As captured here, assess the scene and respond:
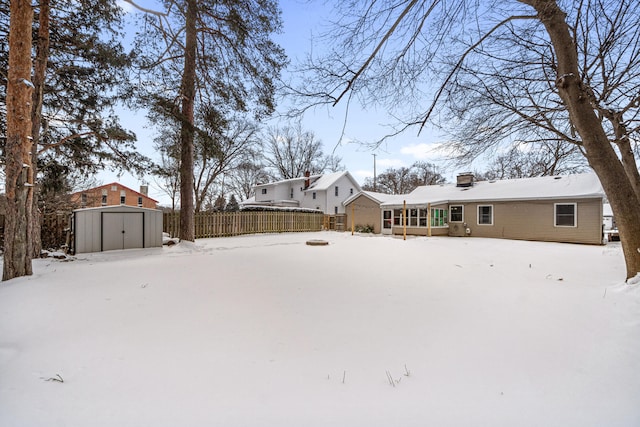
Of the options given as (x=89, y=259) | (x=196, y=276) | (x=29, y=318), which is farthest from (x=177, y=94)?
(x=29, y=318)

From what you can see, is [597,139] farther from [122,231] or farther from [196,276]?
[122,231]

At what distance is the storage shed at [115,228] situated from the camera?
8188mm

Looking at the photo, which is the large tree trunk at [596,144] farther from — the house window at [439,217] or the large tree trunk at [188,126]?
the house window at [439,217]

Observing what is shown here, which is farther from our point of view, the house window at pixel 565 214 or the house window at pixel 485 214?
the house window at pixel 485 214

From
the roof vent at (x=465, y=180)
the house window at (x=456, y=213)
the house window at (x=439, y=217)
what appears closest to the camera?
→ the house window at (x=439, y=217)

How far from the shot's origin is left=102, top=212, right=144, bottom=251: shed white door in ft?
28.4

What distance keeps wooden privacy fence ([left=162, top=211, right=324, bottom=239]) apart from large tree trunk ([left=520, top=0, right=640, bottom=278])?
1349 cm

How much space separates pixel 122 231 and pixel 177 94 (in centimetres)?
475

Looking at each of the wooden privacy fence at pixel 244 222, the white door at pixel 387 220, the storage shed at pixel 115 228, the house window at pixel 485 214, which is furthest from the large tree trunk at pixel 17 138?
the house window at pixel 485 214

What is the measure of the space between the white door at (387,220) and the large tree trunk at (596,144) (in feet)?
46.2

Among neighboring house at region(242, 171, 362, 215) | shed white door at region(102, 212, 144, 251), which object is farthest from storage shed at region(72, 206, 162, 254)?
neighboring house at region(242, 171, 362, 215)

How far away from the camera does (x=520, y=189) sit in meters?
15.3

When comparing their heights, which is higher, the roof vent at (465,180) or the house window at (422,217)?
the roof vent at (465,180)

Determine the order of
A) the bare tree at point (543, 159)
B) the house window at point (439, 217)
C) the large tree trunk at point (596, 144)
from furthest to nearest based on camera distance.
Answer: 1. the house window at point (439, 217)
2. the bare tree at point (543, 159)
3. the large tree trunk at point (596, 144)
